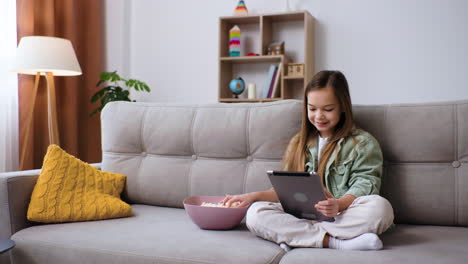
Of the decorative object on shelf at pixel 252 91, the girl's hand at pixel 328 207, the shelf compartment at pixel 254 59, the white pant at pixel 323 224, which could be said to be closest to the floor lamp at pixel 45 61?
the shelf compartment at pixel 254 59

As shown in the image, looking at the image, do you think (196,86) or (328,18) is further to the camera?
(196,86)

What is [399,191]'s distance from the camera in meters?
1.61

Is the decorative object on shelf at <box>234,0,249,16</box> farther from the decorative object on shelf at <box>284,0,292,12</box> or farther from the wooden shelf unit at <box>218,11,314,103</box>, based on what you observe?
the decorative object on shelf at <box>284,0,292,12</box>

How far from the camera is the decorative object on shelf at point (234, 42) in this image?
12.3ft

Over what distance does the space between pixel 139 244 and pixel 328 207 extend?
560 mm

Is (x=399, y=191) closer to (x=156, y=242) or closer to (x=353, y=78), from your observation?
(x=156, y=242)

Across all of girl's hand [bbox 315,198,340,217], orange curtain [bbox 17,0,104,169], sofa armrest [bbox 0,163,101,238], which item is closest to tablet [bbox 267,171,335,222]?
girl's hand [bbox 315,198,340,217]

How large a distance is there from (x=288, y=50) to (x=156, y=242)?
108 inches

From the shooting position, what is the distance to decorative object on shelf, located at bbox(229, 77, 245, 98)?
148 inches

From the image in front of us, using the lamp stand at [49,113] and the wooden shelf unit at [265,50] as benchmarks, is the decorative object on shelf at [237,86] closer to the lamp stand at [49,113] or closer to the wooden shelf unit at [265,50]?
the wooden shelf unit at [265,50]

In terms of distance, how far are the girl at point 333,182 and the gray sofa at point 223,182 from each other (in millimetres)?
58

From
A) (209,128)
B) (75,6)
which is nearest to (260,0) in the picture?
(75,6)

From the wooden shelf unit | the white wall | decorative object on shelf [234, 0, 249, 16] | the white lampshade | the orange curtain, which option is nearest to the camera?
the white lampshade

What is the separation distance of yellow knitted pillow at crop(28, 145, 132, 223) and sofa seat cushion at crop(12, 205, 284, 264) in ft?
0.14
